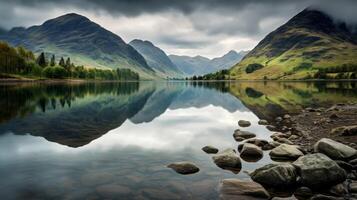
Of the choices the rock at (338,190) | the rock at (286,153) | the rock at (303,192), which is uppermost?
the rock at (286,153)

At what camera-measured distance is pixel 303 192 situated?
18094 mm

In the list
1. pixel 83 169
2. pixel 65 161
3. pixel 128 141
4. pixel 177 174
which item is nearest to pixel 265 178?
pixel 177 174

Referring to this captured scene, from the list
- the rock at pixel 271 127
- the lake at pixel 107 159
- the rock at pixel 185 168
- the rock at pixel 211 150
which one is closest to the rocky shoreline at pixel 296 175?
the rock at pixel 185 168

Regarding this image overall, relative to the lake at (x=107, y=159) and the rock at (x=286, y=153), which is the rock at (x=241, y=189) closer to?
the lake at (x=107, y=159)

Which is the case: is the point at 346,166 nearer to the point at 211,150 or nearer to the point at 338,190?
the point at 338,190

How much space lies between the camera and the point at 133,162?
81.6ft

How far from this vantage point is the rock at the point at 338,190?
17578 millimetres

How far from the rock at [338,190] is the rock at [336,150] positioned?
4.06 metres

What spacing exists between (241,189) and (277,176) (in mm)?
2650

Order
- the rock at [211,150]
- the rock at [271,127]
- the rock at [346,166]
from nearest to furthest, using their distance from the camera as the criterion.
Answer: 1. the rock at [346,166]
2. the rock at [211,150]
3. the rock at [271,127]

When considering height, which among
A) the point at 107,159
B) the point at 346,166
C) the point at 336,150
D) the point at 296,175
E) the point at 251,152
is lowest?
the point at 107,159

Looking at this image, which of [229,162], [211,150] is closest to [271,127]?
[211,150]

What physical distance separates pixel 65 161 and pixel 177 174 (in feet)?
31.7

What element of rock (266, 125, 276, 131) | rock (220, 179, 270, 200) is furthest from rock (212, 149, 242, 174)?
rock (266, 125, 276, 131)
